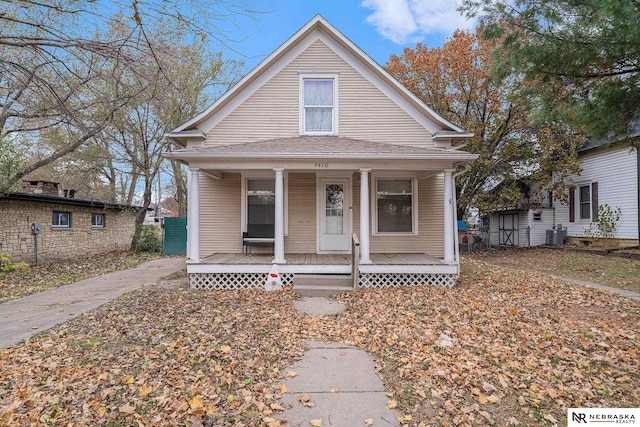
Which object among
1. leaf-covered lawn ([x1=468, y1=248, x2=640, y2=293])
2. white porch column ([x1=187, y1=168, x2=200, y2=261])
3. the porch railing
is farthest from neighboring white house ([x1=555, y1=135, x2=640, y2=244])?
white porch column ([x1=187, y1=168, x2=200, y2=261])

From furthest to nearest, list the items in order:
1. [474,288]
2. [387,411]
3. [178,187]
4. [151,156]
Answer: [178,187] < [151,156] < [474,288] < [387,411]

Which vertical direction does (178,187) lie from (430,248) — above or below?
above

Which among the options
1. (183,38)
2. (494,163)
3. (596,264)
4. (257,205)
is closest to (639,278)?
(596,264)

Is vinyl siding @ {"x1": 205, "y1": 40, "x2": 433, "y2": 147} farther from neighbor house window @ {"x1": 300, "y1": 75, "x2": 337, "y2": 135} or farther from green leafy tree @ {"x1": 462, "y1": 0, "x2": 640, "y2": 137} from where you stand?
green leafy tree @ {"x1": 462, "y1": 0, "x2": 640, "y2": 137}

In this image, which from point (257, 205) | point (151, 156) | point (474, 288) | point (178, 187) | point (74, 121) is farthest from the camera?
point (178, 187)

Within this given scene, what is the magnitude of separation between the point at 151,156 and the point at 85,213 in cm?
384

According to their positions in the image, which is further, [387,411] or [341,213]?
[341,213]

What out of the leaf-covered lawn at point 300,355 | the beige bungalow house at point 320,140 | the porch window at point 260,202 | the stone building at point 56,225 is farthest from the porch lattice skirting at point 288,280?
the stone building at point 56,225

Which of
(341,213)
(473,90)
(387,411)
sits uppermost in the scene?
(473,90)

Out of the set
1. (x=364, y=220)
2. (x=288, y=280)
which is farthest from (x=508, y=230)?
(x=288, y=280)

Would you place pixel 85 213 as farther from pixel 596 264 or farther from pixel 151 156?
pixel 596 264

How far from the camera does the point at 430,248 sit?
9.40 metres

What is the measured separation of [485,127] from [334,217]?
9571 mm

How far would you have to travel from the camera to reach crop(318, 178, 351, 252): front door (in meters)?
9.27
